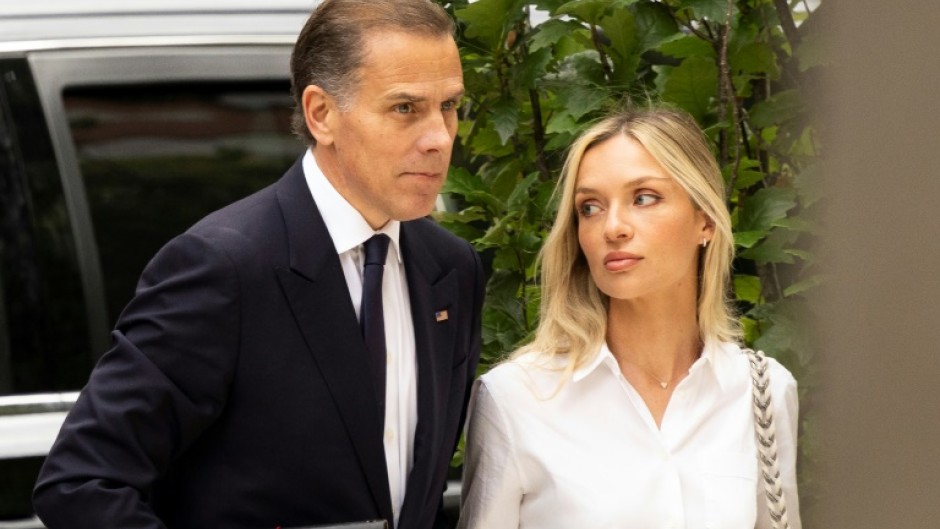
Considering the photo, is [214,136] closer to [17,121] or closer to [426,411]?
[17,121]

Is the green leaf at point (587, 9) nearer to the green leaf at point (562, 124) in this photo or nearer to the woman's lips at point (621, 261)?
the green leaf at point (562, 124)

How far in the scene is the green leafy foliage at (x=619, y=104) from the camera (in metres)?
2.46

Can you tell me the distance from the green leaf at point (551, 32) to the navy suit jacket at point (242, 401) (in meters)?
0.78

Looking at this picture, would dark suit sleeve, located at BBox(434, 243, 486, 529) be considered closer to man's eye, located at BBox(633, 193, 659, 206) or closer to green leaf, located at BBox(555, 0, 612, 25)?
man's eye, located at BBox(633, 193, 659, 206)

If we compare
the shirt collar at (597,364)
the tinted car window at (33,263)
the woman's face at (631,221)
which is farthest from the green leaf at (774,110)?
the tinted car window at (33,263)

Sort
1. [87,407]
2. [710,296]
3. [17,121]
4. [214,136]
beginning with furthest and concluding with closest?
[214,136], [17,121], [710,296], [87,407]

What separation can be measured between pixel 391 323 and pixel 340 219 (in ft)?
0.58

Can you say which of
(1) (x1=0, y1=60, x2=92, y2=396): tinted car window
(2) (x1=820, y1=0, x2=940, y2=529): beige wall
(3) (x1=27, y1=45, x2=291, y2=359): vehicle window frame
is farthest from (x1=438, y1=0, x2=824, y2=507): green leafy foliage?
(2) (x1=820, y1=0, x2=940, y2=529): beige wall

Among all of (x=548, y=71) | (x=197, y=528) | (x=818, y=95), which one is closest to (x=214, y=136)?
(x=548, y=71)

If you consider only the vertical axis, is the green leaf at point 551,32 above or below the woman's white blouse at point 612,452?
above

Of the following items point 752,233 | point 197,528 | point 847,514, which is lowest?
point 197,528

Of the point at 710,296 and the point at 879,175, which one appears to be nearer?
the point at 879,175

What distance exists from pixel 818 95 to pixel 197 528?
1615 mm

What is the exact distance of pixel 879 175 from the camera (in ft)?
0.75
